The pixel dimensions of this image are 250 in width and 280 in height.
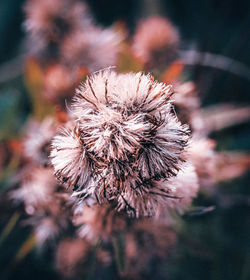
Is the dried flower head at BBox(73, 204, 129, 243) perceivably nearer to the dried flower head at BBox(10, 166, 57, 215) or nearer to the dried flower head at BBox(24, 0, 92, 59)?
the dried flower head at BBox(10, 166, 57, 215)

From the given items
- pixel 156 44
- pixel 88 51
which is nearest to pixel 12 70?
pixel 88 51

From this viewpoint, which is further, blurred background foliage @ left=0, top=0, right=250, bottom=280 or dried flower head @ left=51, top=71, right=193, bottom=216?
blurred background foliage @ left=0, top=0, right=250, bottom=280

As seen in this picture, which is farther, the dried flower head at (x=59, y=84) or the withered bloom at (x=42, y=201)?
the dried flower head at (x=59, y=84)

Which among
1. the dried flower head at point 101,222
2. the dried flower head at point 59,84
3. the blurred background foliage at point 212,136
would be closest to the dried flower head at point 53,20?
the dried flower head at point 59,84

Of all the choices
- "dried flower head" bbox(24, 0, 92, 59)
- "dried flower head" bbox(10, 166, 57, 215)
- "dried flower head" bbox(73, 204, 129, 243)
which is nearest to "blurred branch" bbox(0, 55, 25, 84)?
"dried flower head" bbox(24, 0, 92, 59)

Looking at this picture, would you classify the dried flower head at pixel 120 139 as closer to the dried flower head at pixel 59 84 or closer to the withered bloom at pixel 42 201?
the withered bloom at pixel 42 201

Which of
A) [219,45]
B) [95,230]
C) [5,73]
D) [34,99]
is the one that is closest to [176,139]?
[95,230]
